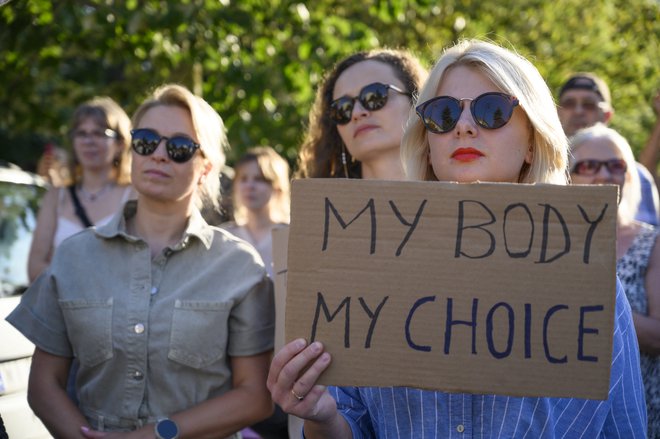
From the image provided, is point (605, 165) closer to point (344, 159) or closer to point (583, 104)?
point (344, 159)

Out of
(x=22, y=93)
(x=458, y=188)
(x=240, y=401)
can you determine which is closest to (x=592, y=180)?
(x=240, y=401)

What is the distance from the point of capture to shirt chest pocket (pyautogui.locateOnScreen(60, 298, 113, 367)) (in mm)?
3086

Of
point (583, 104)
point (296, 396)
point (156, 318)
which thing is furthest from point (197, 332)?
point (583, 104)

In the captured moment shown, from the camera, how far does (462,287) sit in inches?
81.4

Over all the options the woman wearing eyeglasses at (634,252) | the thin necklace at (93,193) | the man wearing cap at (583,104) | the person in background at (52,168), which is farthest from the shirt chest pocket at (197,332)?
the person in background at (52,168)

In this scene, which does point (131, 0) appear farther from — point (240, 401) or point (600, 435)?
point (600, 435)

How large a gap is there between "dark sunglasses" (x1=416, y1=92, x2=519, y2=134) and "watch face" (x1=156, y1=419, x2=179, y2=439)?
136 cm

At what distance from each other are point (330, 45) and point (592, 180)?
13.2 feet

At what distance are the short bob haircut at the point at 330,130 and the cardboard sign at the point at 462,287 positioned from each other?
1.73 meters

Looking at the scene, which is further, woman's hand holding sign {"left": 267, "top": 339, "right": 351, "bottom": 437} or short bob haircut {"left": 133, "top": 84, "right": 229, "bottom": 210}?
short bob haircut {"left": 133, "top": 84, "right": 229, "bottom": 210}

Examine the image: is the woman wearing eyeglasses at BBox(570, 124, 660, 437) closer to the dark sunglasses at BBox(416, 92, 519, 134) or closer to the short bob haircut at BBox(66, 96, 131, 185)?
the dark sunglasses at BBox(416, 92, 519, 134)

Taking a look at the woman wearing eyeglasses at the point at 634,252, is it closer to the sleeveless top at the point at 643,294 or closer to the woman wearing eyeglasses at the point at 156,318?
the sleeveless top at the point at 643,294

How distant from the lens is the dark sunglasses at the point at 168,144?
3.30m

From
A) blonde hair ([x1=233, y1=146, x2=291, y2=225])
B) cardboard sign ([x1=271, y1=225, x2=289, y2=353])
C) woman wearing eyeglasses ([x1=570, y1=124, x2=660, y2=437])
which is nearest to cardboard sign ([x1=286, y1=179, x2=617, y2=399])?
cardboard sign ([x1=271, y1=225, x2=289, y2=353])
